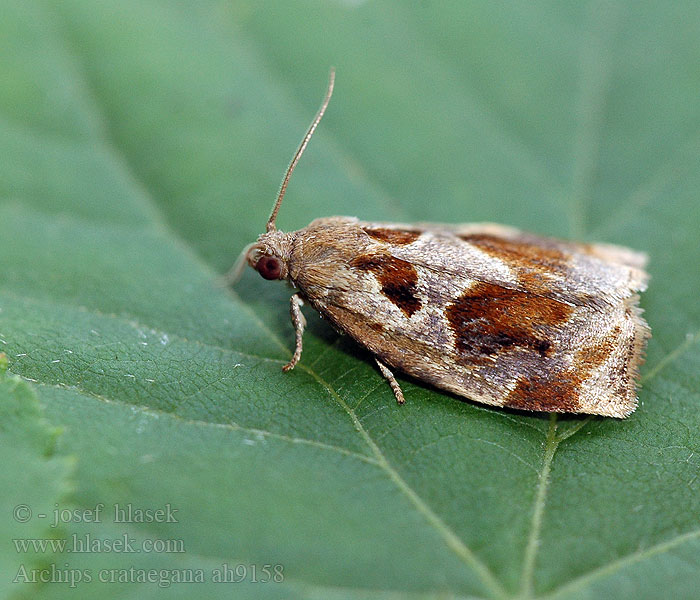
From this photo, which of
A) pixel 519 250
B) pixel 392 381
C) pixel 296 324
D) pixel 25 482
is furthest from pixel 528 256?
pixel 25 482

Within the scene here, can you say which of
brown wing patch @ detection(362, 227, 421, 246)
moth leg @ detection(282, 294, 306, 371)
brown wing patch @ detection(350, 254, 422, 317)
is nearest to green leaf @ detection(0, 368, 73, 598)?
moth leg @ detection(282, 294, 306, 371)

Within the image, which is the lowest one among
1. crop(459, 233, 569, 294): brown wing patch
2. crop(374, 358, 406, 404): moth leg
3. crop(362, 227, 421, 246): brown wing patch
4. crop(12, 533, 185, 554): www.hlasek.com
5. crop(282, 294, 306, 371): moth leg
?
crop(12, 533, 185, 554): www.hlasek.com

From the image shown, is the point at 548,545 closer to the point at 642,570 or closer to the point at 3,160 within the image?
the point at 642,570

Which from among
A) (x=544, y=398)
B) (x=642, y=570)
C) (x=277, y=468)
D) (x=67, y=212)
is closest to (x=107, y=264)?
(x=67, y=212)

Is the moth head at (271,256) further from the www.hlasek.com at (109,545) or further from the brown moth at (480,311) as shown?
the www.hlasek.com at (109,545)

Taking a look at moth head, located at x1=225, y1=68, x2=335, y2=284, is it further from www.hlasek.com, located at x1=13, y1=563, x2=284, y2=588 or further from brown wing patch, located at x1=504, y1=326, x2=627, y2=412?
www.hlasek.com, located at x1=13, y1=563, x2=284, y2=588

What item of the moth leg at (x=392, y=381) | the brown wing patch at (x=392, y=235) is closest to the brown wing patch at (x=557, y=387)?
the moth leg at (x=392, y=381)

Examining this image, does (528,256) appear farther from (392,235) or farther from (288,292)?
(288,292)
